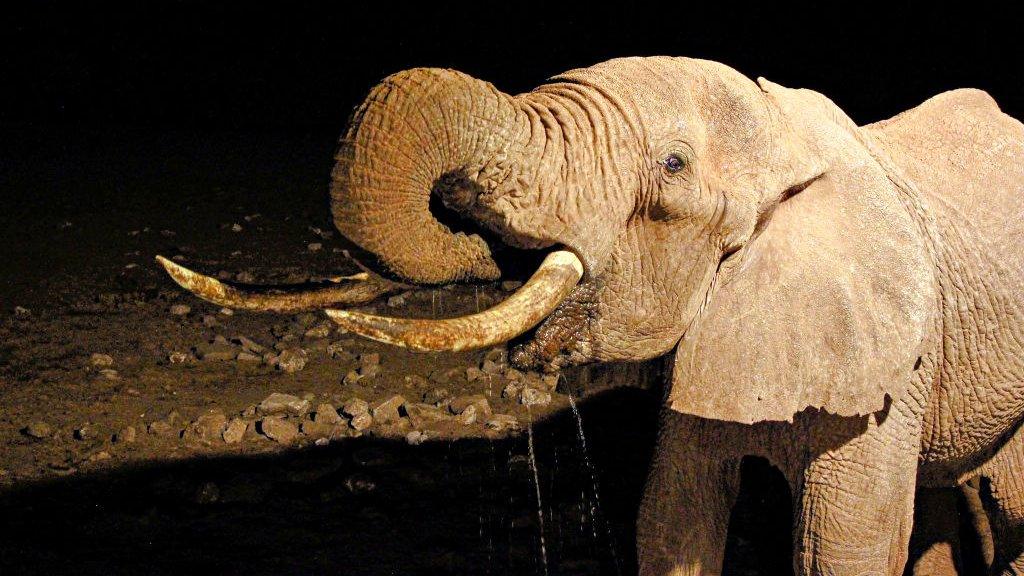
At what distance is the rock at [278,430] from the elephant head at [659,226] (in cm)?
198

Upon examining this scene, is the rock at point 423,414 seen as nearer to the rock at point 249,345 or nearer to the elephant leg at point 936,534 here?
the rock at point 249,345

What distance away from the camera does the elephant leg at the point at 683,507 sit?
8.25ft

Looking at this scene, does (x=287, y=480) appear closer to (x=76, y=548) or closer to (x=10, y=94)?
(x=76, y=548)

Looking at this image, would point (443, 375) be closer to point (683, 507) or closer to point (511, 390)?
point (511, 390)

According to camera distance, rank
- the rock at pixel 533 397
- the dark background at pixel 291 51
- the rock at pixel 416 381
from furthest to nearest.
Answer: the dark background at pixel 291 51 → the rock at pixel 416 381 → the rock at pixel 533 397

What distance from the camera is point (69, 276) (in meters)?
5.23

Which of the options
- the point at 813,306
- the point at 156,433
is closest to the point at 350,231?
the point at 813,306

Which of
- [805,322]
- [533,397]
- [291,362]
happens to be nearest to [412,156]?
[805,322]

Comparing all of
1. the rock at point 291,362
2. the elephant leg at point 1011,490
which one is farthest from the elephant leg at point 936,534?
the rock at point 291,362

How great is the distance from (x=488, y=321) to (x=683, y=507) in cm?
103

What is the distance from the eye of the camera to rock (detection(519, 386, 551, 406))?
4.22 meters

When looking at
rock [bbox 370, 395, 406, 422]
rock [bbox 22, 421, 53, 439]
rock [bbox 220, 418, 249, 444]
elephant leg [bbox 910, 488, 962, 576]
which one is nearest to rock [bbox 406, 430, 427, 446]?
rock [bbox 370, 395, 406, 422]

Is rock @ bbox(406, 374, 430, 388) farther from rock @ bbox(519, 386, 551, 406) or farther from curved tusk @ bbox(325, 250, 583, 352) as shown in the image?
curved tusk @ bbox(325, 250, 583, 352)

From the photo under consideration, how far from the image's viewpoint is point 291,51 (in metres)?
8.30
